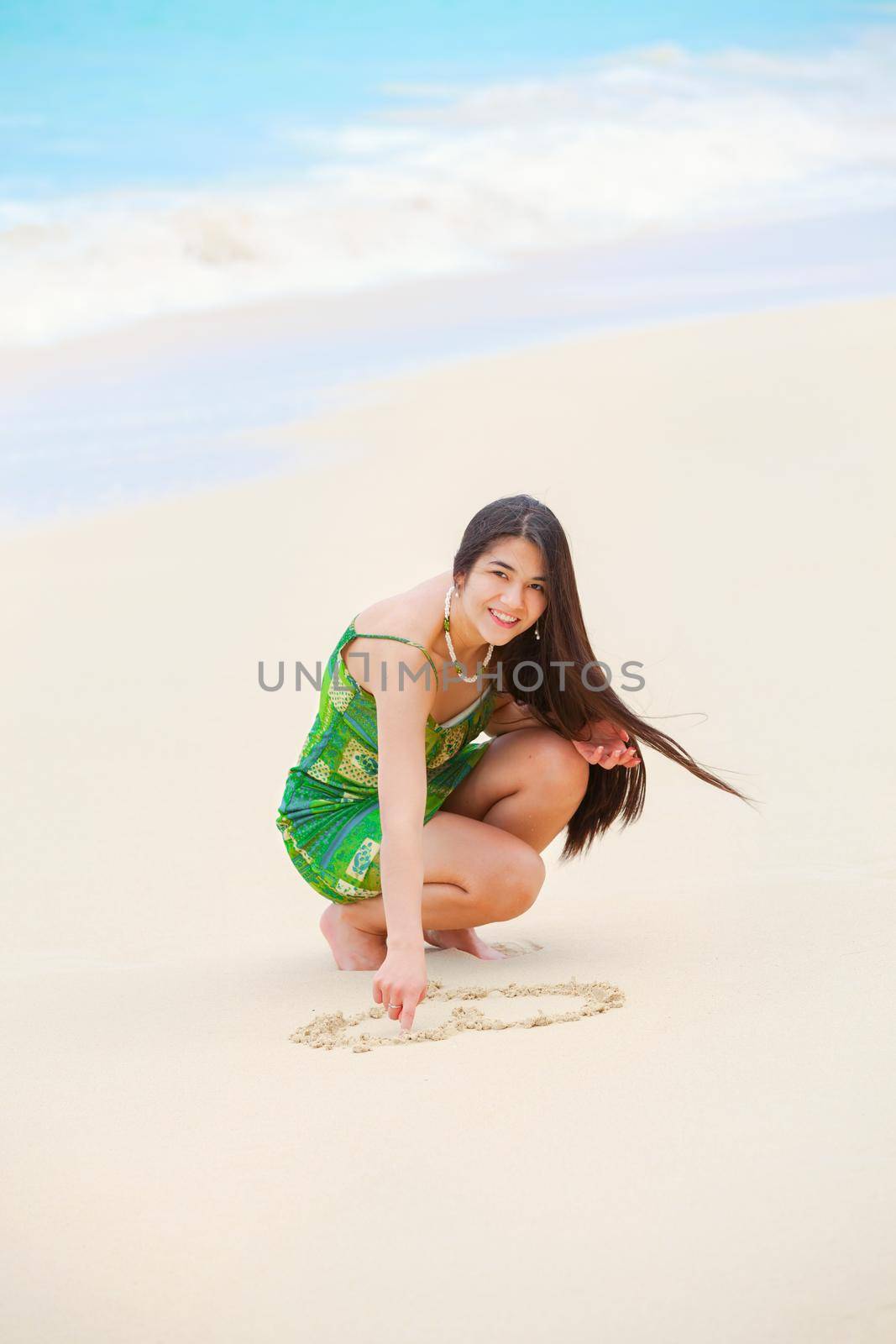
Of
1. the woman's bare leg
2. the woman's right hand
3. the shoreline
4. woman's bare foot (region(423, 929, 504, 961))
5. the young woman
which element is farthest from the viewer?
the shoreline

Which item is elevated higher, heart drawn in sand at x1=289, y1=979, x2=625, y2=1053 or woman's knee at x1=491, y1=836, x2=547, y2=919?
woman's knee at x1=491, y1=836, x2=547, y2=919

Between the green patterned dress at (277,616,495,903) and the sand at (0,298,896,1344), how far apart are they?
217 mm

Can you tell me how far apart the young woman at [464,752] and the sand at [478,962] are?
180 millimetres

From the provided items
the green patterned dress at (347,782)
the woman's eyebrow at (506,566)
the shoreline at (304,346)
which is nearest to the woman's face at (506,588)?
the woman's eyebrow at (506,566)

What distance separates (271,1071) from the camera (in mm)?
2271

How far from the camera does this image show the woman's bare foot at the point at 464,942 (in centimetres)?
289

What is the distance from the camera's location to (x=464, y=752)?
3047mm

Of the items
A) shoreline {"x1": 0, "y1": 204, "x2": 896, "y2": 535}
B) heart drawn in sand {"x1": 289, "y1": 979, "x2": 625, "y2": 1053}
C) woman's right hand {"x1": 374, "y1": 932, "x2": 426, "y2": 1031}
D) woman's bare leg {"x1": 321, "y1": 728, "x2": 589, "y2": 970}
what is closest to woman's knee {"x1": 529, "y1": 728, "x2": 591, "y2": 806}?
woman's bare leg {"x1": 321, "y1": 728, "x2": 589, "y2": 970}

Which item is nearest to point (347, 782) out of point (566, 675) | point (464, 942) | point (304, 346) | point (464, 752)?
point (464, 752)

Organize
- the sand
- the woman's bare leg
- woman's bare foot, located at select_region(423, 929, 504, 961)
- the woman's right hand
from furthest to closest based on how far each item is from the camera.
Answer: woman's bare foot, located at select_region(423, 929, 504, 961), the woman's bare leg, the woman's right hand, the sand

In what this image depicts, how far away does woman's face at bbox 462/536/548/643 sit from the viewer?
8.61 feet

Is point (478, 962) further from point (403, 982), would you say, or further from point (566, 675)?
point (566, 675)

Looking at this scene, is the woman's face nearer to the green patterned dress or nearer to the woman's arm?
the woman's arm

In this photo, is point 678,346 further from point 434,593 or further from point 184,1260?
point 184,1260
